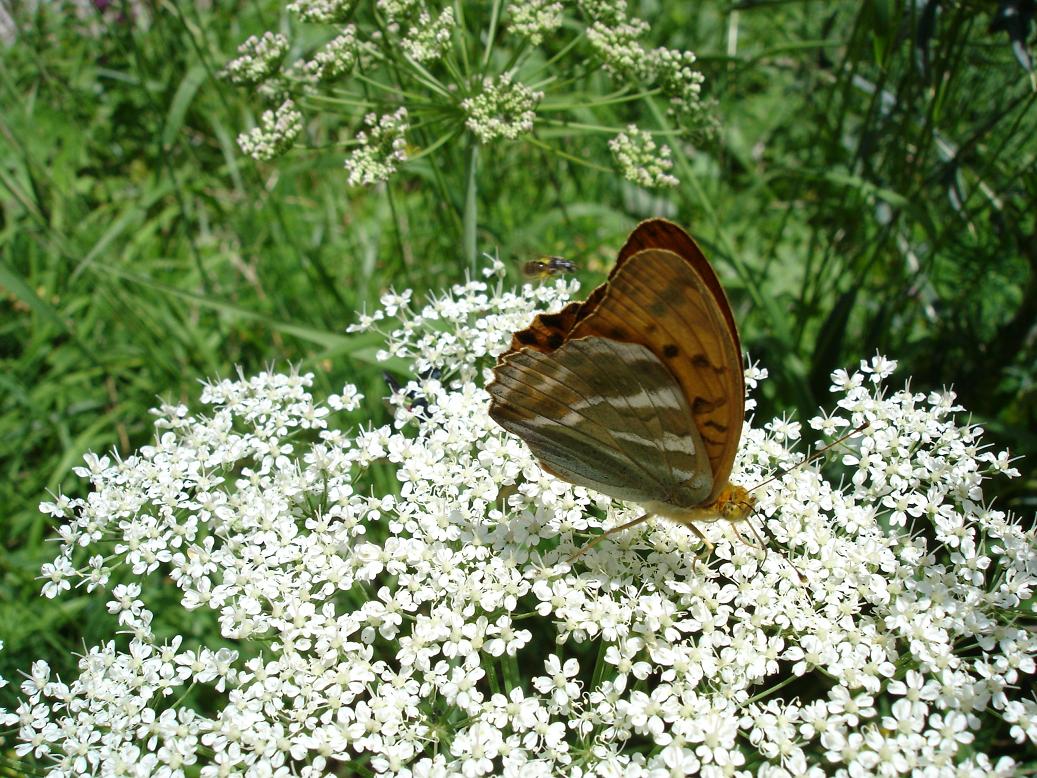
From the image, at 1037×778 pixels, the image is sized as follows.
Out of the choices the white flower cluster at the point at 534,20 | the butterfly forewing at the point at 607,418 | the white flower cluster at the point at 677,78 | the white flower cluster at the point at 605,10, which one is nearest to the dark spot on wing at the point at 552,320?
the butterfly forewing at the point at 607,418

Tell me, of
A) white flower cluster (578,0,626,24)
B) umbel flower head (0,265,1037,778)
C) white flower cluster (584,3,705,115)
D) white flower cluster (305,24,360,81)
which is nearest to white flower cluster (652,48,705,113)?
white flower cluster (584,3,705,115)

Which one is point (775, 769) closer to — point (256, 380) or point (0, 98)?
point (256, 380)

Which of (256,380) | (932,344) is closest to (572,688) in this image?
(256,380)

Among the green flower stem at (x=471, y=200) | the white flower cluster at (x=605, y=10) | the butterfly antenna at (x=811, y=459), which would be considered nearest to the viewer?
the butterfly antenna at (x=811, y=459)

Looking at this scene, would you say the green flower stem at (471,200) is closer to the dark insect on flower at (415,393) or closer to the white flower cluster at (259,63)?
the dark insect on flower at (415,393)

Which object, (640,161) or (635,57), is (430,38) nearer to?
(635,57)
